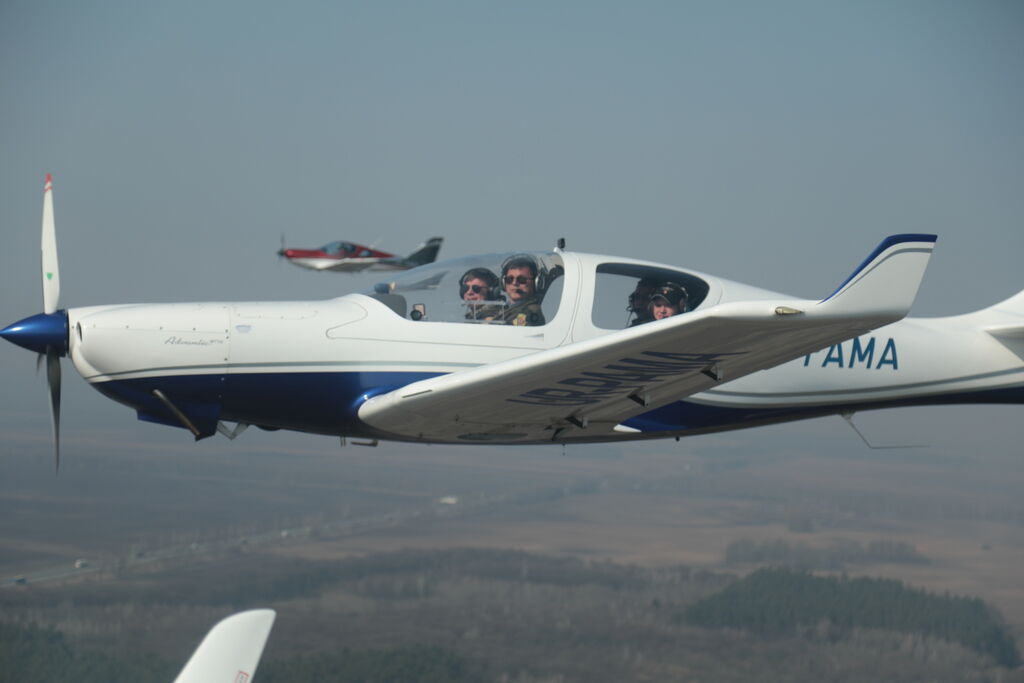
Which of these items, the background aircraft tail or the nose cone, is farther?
the background aircraft tail

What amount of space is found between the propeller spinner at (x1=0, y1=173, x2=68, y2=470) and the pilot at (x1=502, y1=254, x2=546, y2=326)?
361 cm

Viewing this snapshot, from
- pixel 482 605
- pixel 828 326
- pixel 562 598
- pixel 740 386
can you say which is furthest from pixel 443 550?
pixel 828 326

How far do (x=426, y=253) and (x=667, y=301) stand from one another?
17.6 meters

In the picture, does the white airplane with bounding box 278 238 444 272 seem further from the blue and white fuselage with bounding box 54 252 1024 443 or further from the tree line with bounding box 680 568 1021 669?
the tree line with bounding box 680 568 1021 669

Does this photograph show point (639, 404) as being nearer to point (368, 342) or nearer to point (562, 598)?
point (368, 342)

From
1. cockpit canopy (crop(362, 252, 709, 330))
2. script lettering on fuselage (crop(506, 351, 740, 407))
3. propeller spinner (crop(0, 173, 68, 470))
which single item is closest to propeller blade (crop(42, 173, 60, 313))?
propeller spinner (crop(0, 173, 68, 470))

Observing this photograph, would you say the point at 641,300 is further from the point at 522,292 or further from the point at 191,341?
the point at 191,341

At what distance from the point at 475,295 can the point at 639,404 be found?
5.52 feet

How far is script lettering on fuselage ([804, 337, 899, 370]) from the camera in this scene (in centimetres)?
934

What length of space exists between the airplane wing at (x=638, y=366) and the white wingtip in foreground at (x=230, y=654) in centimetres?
184

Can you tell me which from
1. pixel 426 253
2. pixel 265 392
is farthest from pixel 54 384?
pixel 426 253

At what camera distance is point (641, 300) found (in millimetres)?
8484

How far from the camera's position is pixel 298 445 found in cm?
6812

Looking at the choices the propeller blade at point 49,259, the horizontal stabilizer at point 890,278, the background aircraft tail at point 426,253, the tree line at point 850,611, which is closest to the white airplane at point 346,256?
the background aircraft tail at point 426,253
